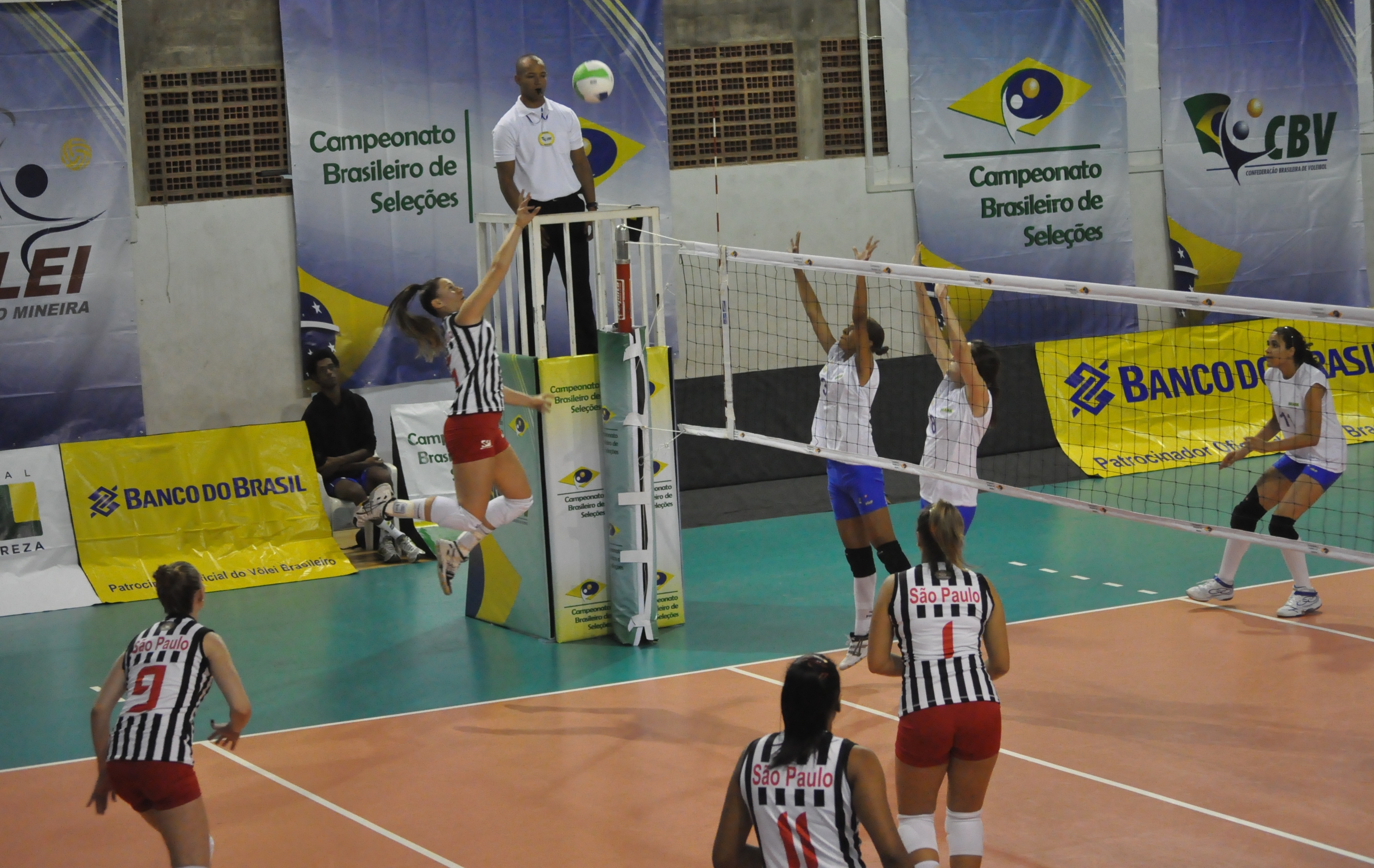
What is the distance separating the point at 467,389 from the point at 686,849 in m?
3.13

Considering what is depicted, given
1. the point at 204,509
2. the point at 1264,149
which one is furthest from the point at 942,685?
the point at 1264,149

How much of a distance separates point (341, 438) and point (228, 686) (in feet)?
24.5

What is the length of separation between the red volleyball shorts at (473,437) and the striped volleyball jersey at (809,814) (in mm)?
4547

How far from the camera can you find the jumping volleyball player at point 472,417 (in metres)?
8.24

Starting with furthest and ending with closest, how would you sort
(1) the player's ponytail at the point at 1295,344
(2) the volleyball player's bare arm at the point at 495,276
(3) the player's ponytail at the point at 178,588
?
1. (1) the player's ponytail at the point at 1295,344
2. (2) the volleyball player's bare arm at the point at 495,276
3. (3) the player's ponytail at the point at 178,588

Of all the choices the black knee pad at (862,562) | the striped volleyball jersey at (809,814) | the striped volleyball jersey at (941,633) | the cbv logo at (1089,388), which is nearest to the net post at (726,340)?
the black knee pad at (862,562)

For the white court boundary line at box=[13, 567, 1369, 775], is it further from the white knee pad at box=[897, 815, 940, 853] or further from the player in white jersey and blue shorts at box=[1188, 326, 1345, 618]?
the white knee pad at box=[897, 815, 940, 853]

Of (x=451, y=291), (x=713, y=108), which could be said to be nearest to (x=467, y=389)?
(x=451, y=291)

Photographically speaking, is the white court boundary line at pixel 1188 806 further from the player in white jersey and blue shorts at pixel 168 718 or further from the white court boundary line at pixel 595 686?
the player in white jersey and blue shorts at pixel 168 718

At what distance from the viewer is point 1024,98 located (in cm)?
1482

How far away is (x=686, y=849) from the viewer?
6.35 metres

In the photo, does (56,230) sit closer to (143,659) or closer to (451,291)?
(451,291)

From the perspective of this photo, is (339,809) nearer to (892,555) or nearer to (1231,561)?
(892,555)

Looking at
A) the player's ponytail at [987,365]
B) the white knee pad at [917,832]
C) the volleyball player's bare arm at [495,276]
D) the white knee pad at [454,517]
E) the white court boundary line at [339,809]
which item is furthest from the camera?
the player's ponytail at [987,365]
